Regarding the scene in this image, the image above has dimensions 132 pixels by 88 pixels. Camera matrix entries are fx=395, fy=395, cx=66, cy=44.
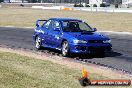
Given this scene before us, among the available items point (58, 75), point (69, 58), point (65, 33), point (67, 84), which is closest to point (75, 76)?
point (58, 75)

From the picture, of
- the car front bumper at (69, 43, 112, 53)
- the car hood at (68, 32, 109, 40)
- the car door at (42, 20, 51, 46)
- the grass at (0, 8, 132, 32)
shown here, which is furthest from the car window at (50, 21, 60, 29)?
the grass at (0, 8, 132, 32)

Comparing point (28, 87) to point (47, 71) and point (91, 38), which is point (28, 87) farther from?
point (91, 38)

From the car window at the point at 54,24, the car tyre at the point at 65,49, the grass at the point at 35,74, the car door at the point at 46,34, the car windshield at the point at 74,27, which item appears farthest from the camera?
the car door at the point at 46,34

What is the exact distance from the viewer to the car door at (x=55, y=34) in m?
16.6

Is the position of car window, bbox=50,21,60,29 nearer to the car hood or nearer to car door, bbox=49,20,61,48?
car door, bbox=49,20,61,48

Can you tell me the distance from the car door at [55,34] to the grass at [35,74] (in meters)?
3.11

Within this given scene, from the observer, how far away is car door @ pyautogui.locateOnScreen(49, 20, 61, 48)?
1663 centimetres

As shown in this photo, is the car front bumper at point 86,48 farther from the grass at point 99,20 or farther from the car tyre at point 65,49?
the grass at point 99,20

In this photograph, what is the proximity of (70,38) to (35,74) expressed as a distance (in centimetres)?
522

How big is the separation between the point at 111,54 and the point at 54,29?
8.79 feet

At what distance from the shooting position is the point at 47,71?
1133 cm

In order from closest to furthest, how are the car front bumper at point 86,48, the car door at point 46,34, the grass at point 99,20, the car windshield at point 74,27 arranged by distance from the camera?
the car front bumper at point 86,48 < the car windshield at point 74,27 < the car door at point 46,34 < the grass at point 99,20

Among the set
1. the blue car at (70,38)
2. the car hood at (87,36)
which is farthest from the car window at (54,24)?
the car hood at (87,36)

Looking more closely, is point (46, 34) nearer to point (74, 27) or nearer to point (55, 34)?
point (55, 34)
